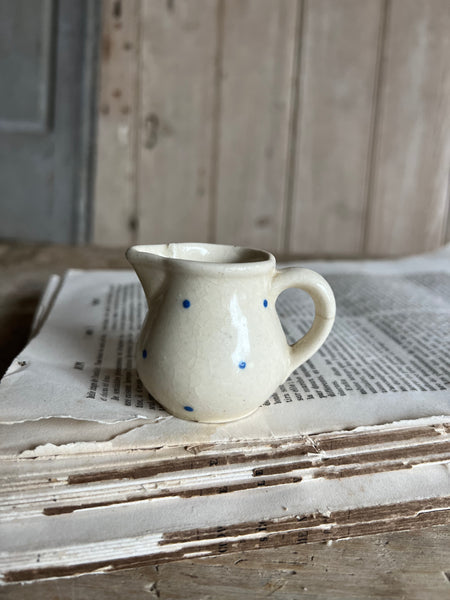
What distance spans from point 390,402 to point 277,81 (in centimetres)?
92

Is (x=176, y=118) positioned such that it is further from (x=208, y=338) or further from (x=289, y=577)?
(x=289, y=577)

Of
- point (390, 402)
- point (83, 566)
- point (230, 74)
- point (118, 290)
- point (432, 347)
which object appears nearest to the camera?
point (83, 566)

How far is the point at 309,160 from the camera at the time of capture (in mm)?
1167

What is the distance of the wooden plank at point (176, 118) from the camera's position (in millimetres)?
1082

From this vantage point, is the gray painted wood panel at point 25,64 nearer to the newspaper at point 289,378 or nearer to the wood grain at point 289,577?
the newspaper at point 289,378

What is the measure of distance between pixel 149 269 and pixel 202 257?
59mm

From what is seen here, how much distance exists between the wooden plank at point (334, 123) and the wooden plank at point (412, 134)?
1.3 inches

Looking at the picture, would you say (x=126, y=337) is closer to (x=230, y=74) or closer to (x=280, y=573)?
(x=280, y=573)

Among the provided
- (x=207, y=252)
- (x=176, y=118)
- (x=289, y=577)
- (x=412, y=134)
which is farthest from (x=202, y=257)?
(x=412, y=134)

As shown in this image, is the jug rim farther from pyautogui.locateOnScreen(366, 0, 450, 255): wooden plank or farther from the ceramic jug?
pyautogui.locateOnScreen(366, 0, 450, 255): wooden plank

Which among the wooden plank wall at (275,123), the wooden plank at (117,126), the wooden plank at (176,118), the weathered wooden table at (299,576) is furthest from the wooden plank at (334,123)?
the weathered wooden table at (299,576)

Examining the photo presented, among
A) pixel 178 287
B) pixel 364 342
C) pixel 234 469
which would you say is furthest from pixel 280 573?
pixel 364 342

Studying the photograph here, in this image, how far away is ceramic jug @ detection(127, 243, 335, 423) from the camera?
31cm

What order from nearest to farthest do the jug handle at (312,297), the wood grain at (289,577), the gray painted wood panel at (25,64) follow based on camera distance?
the wood grain at (289,577) → the jug handle at (312,297) → the gray painted wood panel at (25,64)
